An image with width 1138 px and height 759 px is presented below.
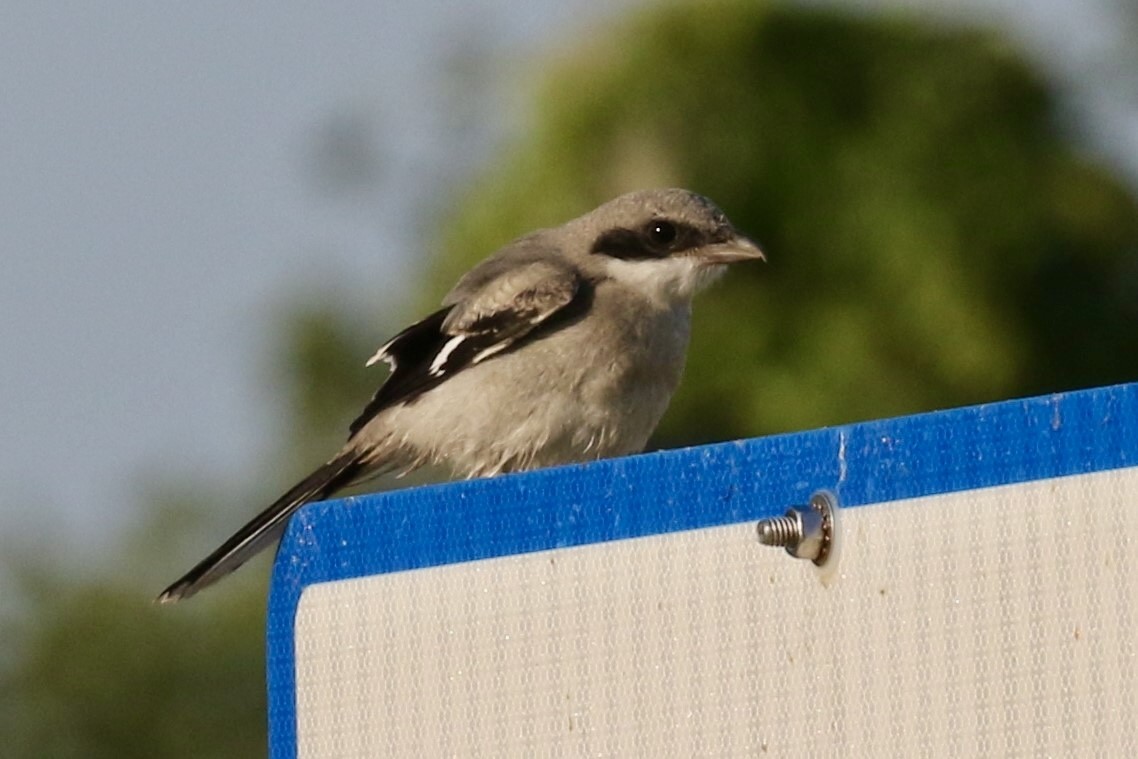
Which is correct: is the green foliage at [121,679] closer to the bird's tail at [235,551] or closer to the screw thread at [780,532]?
the bird's tail at [235,551]

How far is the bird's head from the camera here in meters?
5.57

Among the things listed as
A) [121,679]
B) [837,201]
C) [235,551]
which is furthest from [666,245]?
[837,201]

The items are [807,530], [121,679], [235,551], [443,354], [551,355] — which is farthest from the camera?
[121,679]

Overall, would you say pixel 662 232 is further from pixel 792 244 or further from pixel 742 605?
pixel 792 244

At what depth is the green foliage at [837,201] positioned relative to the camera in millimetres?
13516

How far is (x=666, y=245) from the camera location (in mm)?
5637

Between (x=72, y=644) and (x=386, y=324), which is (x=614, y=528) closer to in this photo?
(x=72, y=644)

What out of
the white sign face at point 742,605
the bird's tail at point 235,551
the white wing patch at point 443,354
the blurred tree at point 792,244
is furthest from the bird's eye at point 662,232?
the blurred tree at point 792,244

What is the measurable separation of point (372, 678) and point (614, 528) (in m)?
0.42

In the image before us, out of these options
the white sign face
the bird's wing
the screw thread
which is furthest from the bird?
the screw thread

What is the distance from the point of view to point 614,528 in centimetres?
284

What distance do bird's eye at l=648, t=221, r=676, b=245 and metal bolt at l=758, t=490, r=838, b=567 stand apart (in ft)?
10.0

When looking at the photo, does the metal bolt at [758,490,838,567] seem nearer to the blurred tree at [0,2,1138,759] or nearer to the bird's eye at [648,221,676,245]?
the bird's eye at [648,221,676,245]

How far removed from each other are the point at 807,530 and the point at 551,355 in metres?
2.73
